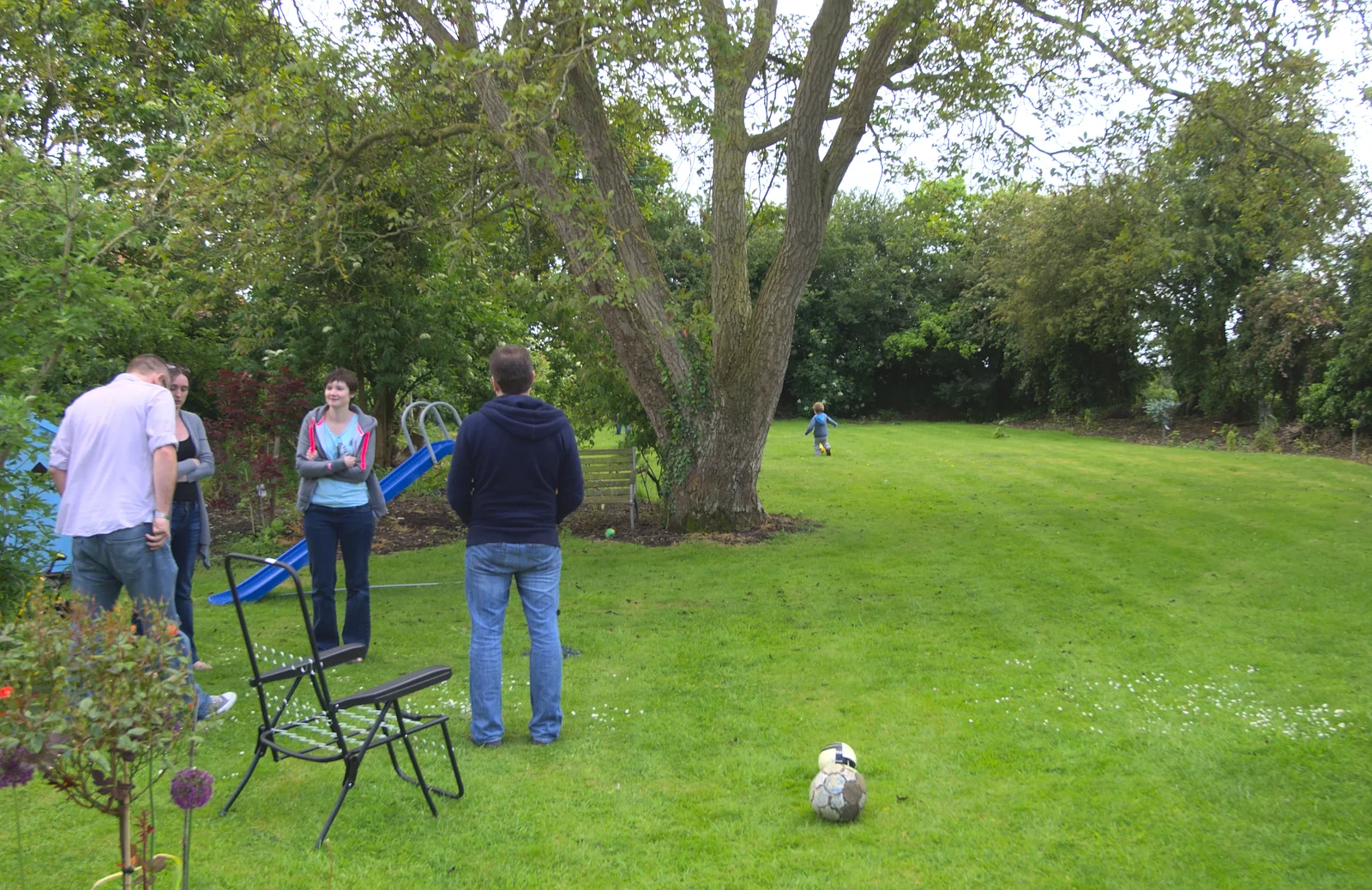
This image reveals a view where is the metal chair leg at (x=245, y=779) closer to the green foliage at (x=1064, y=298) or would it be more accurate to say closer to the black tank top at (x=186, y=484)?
the black tank top at (x=186, y=484)

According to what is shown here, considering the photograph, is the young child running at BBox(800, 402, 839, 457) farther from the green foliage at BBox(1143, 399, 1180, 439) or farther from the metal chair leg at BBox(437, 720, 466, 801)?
the metal chair leg at BBox(437, 720, 466, 801)

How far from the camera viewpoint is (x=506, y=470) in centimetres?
460

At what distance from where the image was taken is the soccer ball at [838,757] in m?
4.25

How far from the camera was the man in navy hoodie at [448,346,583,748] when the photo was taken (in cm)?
460

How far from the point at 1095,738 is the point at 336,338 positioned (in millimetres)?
11391

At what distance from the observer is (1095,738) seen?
4.94m

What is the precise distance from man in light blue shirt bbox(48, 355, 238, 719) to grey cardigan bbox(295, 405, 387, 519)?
4.92ft

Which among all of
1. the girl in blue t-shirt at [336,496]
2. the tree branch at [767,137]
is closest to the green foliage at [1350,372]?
the tree branch at [767,137]

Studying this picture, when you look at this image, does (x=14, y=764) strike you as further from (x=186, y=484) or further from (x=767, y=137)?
(x=767, y=137)

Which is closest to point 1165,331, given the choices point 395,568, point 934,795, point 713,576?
point 713,576

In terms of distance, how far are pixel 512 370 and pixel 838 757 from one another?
2420 millimetres

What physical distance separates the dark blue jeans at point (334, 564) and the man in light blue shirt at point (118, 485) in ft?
5.42

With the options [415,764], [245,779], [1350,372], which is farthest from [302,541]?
[1350,372]

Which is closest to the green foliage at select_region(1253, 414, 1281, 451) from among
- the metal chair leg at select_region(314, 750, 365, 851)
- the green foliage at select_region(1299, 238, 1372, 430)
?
the green foliage at select_region(1299, 238, 1372, 430)
